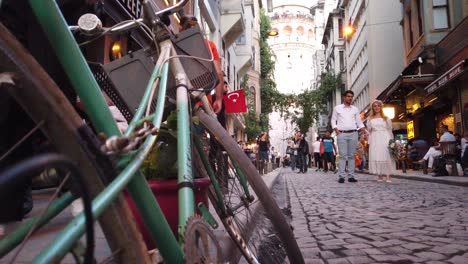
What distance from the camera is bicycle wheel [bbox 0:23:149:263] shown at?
101 centimetres

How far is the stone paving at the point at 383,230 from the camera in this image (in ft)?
9.66

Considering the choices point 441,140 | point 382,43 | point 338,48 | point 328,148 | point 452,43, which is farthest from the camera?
point 338,48

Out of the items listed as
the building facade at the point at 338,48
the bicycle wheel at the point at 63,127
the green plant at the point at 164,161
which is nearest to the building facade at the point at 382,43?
the building facade at the point at 338,48

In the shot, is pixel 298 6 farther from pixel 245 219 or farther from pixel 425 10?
pixel 245 219

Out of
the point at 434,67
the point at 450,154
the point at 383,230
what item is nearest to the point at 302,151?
the point at 434,67

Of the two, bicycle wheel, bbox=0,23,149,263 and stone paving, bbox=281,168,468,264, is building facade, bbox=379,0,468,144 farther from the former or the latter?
bicycle wheel, bbox=0,23,149,263

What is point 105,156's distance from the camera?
4.03 ft

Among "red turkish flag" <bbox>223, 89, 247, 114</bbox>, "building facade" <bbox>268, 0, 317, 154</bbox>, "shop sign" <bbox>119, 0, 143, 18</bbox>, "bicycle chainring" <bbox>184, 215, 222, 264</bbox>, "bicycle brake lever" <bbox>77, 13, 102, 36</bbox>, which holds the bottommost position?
"bicycle chainring" <bbox>184, 215, 222, 264</bbox>

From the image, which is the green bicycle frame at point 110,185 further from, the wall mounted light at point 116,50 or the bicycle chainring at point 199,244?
the wall mounted light at point 116,50

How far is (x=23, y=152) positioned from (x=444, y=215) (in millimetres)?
4210

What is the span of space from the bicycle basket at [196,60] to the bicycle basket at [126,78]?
0.18 m

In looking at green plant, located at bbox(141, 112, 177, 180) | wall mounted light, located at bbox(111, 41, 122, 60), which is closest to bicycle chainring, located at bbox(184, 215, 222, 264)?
green plant, located at bbox(141, 112, 177, 180)

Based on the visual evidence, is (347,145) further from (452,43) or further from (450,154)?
(452,43)

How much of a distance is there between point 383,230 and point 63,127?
331cm
